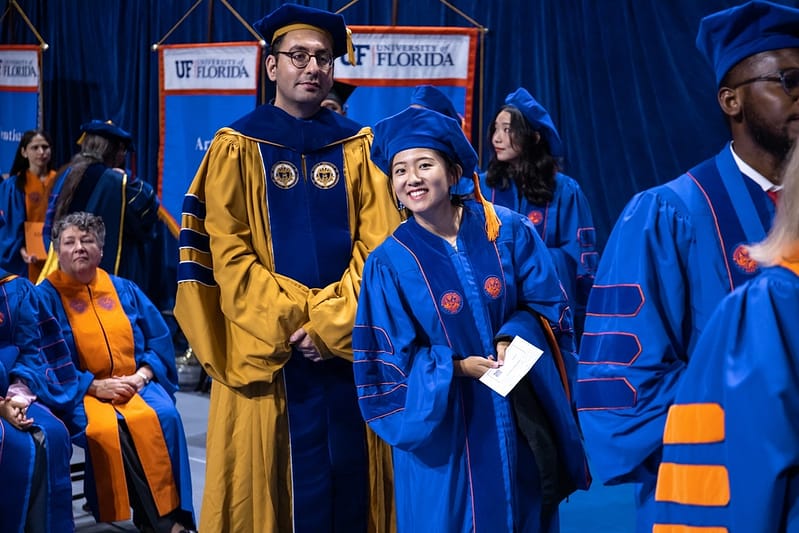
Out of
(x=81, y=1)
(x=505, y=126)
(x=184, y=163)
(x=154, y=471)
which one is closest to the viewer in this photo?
(x=154, y=471)

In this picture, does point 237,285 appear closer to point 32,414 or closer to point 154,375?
point 32,414

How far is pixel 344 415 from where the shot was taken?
127 inches

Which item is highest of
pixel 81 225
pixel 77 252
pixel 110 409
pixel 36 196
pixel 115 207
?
pixel 36 196

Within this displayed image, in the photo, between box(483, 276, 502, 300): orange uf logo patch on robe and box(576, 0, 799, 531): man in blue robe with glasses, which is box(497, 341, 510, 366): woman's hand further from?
box(576, 0, 799, 531): man in blue robe with glasses

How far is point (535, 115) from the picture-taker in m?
5.09

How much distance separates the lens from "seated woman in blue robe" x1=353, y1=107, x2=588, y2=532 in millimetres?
2689

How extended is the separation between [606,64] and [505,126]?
1.55 meters

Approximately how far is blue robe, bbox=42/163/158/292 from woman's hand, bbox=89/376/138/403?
197 centimetres

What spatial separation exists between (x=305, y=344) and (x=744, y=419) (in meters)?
1.83

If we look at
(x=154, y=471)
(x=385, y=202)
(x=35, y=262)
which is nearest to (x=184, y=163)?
(x=35, y=262)

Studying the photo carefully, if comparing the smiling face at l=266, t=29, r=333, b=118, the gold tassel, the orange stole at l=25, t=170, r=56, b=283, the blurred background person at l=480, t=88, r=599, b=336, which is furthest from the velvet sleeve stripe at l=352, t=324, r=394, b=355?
the orange stole at l=25, t=170, r=56, b=283

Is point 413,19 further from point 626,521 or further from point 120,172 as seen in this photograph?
point 626,521

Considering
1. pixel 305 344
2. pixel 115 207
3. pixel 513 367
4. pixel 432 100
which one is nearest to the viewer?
pixel 513 367

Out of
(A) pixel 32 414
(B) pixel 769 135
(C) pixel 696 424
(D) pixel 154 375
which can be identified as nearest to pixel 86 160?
(D) pixel 154 375
